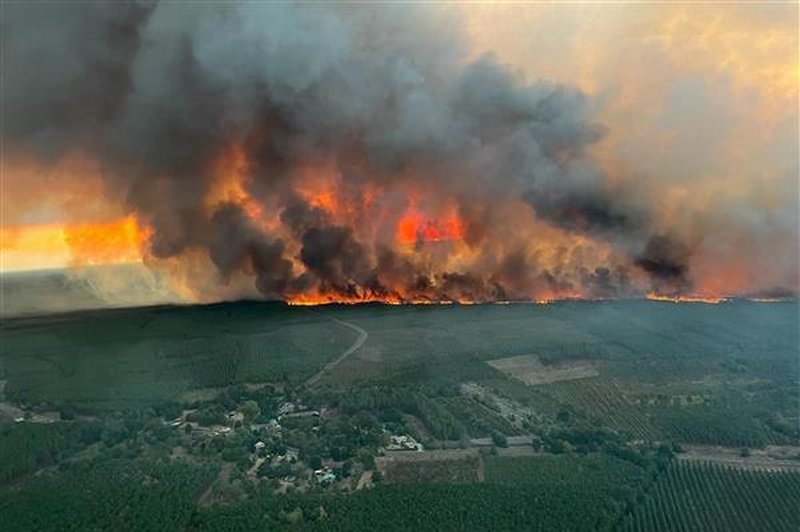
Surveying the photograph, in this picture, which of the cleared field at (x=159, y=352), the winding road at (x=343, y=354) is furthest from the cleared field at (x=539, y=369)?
the cleared field at (x=159, y=352)

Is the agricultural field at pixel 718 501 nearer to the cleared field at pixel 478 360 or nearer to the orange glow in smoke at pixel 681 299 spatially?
the cleared field at pixel 478 360

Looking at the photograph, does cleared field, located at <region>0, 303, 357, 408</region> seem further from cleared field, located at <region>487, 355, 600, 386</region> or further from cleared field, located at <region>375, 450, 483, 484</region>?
cleared field, located at <region>375, 450, 483, 484</region>

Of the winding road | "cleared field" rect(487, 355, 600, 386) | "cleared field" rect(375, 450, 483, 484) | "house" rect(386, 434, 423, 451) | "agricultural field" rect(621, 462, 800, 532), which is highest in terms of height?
the winding road

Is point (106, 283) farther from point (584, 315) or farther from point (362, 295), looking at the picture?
point (584, 315)

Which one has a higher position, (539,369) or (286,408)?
(539,369)

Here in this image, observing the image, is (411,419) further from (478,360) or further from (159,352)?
(159,352)

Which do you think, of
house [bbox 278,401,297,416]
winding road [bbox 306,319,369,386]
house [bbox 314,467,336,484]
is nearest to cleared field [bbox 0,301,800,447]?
winding road [bbox 306,319,369,386]

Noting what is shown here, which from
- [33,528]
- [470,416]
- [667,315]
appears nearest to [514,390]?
[470,416]

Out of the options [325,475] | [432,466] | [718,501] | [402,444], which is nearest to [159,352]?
[402,444]
